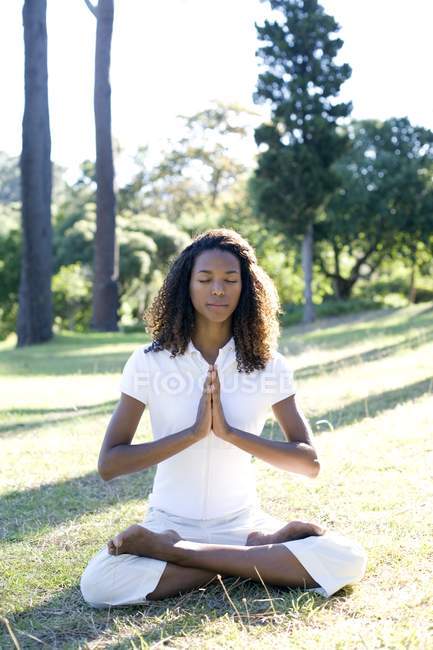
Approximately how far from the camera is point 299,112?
2172cm

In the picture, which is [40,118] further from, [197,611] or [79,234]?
[197,611]

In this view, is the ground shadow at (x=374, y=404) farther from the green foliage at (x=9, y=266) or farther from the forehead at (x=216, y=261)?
the green foliage at (x=9, y=266)

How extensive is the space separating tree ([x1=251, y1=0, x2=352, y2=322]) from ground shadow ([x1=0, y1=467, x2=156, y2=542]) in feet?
56.6

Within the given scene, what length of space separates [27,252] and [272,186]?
8219mm

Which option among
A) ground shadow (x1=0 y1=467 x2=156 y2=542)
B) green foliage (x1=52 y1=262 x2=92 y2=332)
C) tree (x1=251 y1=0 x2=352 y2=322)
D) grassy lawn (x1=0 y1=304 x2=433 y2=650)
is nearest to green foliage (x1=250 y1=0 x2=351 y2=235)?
tree (x1=251 y1=0 x2=352 y2=322)

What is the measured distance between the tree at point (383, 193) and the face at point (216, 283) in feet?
76.9

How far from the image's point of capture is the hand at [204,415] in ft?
9.52

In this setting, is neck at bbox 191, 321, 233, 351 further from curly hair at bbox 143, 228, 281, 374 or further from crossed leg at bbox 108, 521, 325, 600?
crossed leg at bbox 108, 521, 325, 600

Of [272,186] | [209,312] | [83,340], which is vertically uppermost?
[272,186]

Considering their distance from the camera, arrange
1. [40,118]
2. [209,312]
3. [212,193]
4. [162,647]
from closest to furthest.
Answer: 1. [162,647]
2. [209,312]
3. [40,118]
4. [212,193]

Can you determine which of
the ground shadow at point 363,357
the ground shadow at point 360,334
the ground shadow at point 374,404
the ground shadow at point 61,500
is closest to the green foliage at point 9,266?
the ground shadow at point 360,334

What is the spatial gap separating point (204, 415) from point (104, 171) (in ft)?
46.7

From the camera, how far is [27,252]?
1588 cm

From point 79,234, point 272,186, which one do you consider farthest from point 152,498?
point 79,234
